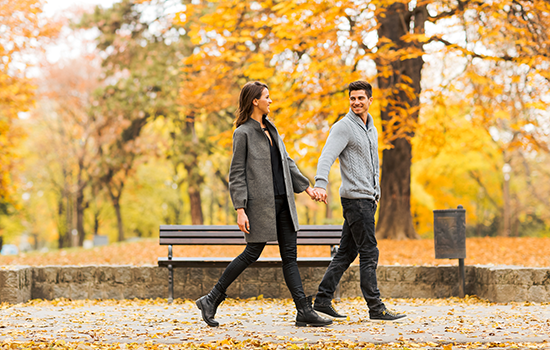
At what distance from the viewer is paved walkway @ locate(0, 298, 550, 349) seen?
4219mm

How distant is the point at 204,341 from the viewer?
13.7 ft

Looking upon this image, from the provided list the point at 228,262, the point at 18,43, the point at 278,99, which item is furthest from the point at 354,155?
the point at 18,43

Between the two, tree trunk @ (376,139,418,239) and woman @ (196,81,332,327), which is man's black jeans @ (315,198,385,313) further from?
tree trunk @ (376,139,418,239)

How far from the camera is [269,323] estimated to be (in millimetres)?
4977

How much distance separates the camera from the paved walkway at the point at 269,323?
4.22 metres

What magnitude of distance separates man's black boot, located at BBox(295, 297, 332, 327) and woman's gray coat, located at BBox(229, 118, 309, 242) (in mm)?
594

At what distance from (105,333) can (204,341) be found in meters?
0.94

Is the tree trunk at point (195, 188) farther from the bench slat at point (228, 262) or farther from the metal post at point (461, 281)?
the metal post at point (461, 281)

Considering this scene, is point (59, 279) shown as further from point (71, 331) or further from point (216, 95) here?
point (216, 95)

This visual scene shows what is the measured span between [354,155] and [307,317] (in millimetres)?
1455

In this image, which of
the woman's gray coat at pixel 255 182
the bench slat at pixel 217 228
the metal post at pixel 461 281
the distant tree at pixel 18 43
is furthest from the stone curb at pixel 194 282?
the distant tree at pixel 18 43

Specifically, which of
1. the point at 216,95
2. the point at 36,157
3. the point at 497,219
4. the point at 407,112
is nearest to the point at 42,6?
the point at 216,95

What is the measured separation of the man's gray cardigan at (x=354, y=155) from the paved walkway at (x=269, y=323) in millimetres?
1141

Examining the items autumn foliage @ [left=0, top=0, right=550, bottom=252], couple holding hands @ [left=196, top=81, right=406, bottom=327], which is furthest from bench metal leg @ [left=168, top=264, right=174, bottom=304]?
autumn foliage @ [left=0, top=0, right=550, bottom=252]
